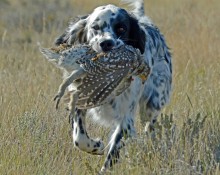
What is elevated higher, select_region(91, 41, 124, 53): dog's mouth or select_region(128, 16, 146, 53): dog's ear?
select_region(91, 41, 124, 53): dog's mouth

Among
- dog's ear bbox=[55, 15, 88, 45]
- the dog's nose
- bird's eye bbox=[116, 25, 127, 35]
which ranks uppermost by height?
the dog's nose

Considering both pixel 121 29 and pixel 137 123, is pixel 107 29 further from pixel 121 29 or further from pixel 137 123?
pixel 137 123

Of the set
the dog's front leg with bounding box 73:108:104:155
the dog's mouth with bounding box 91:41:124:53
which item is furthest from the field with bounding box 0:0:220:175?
the dog's mouth with bounding box 91:41:124:53

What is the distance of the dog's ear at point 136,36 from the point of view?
257 inches

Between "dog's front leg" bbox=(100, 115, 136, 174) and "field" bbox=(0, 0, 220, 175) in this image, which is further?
"dog's front leg" bbox=(100, 115, 136, 174)

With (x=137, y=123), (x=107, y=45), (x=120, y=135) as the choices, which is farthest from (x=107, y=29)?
(x=137, y=123)

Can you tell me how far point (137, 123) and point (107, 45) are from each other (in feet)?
5.17

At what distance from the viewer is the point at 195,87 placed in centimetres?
788

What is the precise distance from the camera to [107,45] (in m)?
5.81

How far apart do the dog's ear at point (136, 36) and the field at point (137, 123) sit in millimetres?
682

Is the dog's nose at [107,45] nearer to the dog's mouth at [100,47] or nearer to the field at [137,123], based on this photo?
the dog's mouth at [100,47]

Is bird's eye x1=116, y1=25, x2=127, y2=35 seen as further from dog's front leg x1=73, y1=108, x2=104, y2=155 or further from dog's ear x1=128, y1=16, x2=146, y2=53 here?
dog's front leg x1=73, y1=108, x2=104, y2=155

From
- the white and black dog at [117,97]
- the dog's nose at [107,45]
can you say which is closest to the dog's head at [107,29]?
the white and black dog at [117,97]

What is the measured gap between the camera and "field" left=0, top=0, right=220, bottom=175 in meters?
5.56
